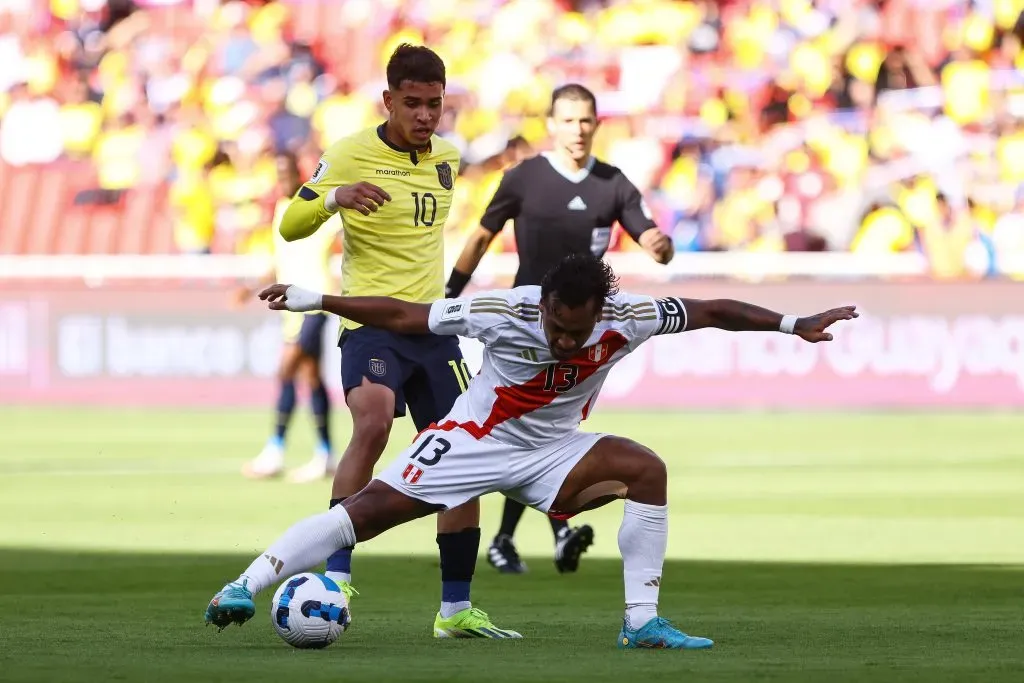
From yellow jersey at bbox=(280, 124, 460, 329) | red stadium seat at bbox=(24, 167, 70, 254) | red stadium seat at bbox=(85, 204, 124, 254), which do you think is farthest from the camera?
red stadium seat at bbox=(24, 167, 70, 254)

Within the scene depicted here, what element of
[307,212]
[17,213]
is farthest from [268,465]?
[17,213]

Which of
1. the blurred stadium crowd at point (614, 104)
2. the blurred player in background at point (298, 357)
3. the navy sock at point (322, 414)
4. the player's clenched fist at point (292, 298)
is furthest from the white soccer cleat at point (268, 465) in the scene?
the player's clenched fist at point (292, 298)

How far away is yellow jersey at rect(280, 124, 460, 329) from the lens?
8508 millimetres

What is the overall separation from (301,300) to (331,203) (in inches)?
51.8

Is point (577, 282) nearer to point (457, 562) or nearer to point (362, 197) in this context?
point (362, 197)

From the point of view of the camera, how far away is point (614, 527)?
12453 millimetres

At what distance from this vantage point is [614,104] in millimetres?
25516

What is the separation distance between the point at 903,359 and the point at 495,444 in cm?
1481

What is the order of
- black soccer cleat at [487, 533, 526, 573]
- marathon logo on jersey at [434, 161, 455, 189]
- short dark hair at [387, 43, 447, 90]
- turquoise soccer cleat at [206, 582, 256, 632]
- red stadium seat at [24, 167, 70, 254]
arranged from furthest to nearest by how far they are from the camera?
1. red stadium seat at [24, 167, 70, 254]
2. black soccer cleat at [487, 533, 526, 573]
3. marathon logo on jersey at [434, 161, 455, 189]
4. short dark hair at [387, 43, 447, 90]
5. turquoise soccer cleat at [206, 582, 256, 632]

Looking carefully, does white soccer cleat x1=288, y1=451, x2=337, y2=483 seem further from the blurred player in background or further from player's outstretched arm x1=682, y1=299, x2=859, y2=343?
player's outstretched arm x1=682, y1=299, x2=859, y2=343

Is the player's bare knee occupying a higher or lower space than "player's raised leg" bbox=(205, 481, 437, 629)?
higher

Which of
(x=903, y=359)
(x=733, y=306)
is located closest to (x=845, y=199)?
(x=903, y=359)

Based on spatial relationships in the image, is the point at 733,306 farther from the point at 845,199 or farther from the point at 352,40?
A: the point at 352,40

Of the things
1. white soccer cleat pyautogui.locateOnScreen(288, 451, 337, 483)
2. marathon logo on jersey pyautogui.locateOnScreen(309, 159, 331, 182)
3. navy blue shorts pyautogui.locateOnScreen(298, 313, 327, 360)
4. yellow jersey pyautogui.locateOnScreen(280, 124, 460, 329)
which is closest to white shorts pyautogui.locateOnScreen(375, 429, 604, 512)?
yellow jersey pyautogui.locateOnScreen(280, 124, 460, 329)
